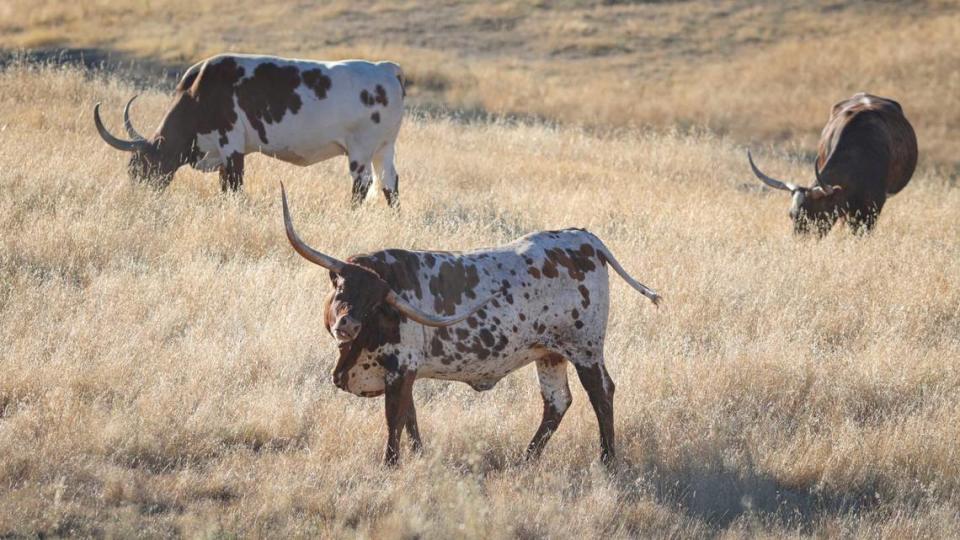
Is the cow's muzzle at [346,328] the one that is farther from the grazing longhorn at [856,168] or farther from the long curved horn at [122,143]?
the grazing longhorn at [856,168]

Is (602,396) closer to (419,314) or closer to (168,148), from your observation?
(419,314)

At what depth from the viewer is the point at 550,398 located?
7.28 meters

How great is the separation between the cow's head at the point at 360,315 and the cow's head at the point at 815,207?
7910mm

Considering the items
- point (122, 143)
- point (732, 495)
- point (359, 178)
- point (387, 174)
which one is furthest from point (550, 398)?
point (122, 143)

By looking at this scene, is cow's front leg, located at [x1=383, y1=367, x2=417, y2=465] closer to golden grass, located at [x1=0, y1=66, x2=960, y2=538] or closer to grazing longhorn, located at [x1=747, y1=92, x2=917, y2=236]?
golden grass, located at [x1=0, y1=66, x2=960, y2=538]

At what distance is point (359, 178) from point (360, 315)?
21.4ft

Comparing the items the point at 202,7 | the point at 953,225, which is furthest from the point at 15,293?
A: the point at 202,7

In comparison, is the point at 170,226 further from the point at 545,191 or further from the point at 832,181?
the point at 832,181

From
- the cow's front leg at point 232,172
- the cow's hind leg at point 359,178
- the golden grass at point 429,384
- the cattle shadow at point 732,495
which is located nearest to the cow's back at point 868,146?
the golden grass at point 429,384

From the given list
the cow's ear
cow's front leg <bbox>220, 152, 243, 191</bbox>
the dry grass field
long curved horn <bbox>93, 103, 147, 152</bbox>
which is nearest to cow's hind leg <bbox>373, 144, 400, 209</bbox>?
the dry grass field

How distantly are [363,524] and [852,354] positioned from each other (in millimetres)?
4654

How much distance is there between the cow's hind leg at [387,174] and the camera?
12.9 m

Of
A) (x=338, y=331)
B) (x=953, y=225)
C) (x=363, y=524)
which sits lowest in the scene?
(x=953, y=225)

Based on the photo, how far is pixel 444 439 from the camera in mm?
7316
